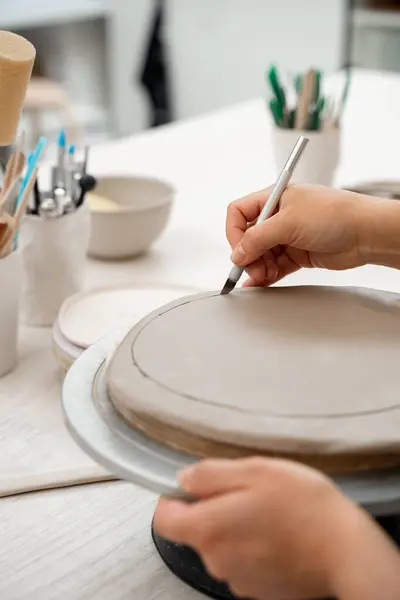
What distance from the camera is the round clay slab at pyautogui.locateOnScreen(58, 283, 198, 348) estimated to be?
822 millimetres

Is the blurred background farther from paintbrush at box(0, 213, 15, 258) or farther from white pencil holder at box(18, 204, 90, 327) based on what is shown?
paintbrush at box(0, 213, 15, 258)

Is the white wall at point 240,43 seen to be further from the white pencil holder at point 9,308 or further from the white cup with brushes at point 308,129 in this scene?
the white pencil holder at point 9,308

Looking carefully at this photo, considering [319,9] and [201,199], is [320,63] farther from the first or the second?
[201,199]

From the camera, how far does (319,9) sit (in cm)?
355

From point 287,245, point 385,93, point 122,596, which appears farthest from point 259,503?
point 385,93

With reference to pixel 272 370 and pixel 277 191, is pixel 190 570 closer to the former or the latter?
pixel 272 370

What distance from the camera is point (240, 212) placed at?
76 cm

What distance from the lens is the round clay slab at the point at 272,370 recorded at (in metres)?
0.48

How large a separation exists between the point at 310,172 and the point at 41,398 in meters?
0.61

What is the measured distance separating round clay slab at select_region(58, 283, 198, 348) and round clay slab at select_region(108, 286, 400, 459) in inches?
8.7

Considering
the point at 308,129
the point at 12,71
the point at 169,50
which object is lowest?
the point at 169,50

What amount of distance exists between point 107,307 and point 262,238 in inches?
10.4

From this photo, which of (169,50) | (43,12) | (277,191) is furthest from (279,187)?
(169,50)

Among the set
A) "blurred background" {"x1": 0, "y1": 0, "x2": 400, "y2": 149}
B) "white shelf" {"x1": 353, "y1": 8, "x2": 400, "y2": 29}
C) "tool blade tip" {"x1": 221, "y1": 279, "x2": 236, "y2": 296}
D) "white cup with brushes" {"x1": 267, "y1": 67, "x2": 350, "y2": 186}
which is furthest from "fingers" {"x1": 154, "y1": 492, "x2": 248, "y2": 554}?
"white shelf" {"x1": 353, "y1": 8, "x2": 400, "y2": 29}
